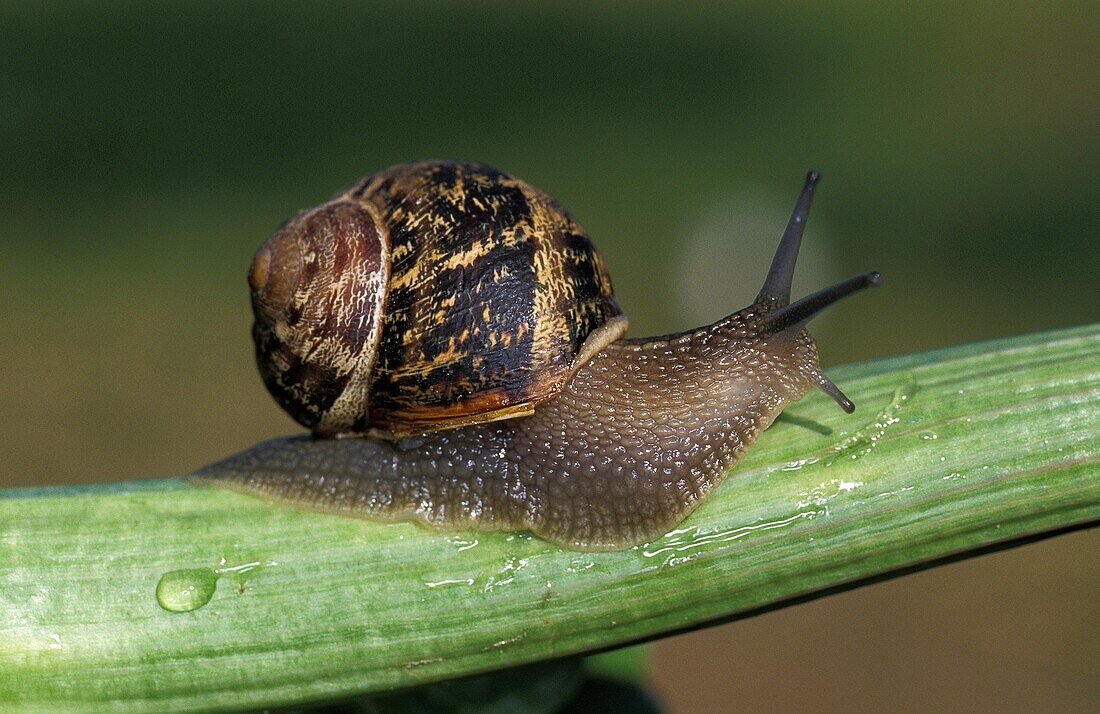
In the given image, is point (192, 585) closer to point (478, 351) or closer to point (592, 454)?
point (478, 351)

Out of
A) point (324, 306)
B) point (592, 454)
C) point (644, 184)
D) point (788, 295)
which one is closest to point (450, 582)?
point (592, 454)

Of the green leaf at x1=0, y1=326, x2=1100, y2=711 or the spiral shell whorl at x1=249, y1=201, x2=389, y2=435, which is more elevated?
the spiral shell whorl at x1=249, y1=201, x2=389, y2=435

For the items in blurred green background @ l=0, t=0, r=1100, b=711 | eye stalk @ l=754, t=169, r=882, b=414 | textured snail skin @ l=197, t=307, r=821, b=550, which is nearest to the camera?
textured snail skin @ l=197, t=307, r=821, b=550

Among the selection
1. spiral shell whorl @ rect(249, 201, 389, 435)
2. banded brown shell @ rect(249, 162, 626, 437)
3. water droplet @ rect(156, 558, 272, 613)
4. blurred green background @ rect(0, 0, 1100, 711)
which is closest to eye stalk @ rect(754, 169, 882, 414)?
banded brown shell @ rect(249, 162, 626, 437)

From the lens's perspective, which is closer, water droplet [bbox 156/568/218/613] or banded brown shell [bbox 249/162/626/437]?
water droplet [bbox 156/568/218/613]

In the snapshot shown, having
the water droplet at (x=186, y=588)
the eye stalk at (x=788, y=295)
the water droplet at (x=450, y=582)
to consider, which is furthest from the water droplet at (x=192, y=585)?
the eye stalk at (x=788, y=295)

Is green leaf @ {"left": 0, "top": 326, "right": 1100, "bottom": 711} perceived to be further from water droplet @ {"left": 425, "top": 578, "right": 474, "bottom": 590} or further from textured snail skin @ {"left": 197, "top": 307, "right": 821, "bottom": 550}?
textured snail skin @ {"left": 197, "top": 307, "right": 821, "bottom": 550}

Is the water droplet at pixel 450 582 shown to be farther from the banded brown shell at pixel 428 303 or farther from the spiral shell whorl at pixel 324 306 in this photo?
the spiral shell whorl at pixel 324 306
